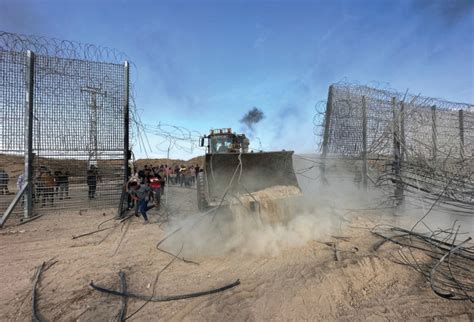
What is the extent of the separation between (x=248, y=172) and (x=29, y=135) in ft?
20.6

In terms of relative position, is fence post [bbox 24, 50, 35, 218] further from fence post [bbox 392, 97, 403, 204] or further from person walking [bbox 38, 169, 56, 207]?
fence post [bbox 392, 97, 403, 204]

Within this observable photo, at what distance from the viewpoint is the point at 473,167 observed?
22.3 ft

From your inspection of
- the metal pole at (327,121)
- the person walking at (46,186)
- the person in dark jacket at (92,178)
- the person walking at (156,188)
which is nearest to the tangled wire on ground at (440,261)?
the metal pole at (327,121)

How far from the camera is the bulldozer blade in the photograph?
7.27 meters

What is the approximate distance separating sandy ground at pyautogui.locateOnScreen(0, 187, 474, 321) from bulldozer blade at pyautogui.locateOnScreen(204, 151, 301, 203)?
6.82 feet

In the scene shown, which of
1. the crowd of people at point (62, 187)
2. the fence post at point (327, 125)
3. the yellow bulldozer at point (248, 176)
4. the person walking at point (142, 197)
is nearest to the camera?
the yellow bulldozer at point (248, 176)

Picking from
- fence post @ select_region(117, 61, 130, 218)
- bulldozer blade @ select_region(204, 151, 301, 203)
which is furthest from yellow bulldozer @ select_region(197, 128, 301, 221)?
fence post @ select_region(117, 61, 130, 218)

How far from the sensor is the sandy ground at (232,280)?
10.9ft

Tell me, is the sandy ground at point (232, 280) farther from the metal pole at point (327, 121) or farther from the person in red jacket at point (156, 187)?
the metal pole at point (327, 121)

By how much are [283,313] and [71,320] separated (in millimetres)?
2497

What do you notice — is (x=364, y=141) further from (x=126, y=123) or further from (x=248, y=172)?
(x=126, y=123)

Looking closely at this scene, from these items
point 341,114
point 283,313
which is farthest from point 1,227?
point 341,114

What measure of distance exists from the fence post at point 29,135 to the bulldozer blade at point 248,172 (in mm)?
5035

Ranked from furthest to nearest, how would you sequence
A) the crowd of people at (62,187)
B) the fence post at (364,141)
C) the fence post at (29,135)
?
the fence post at (364,141), the crowd of people at (62,187), the fence post at (29,135)
